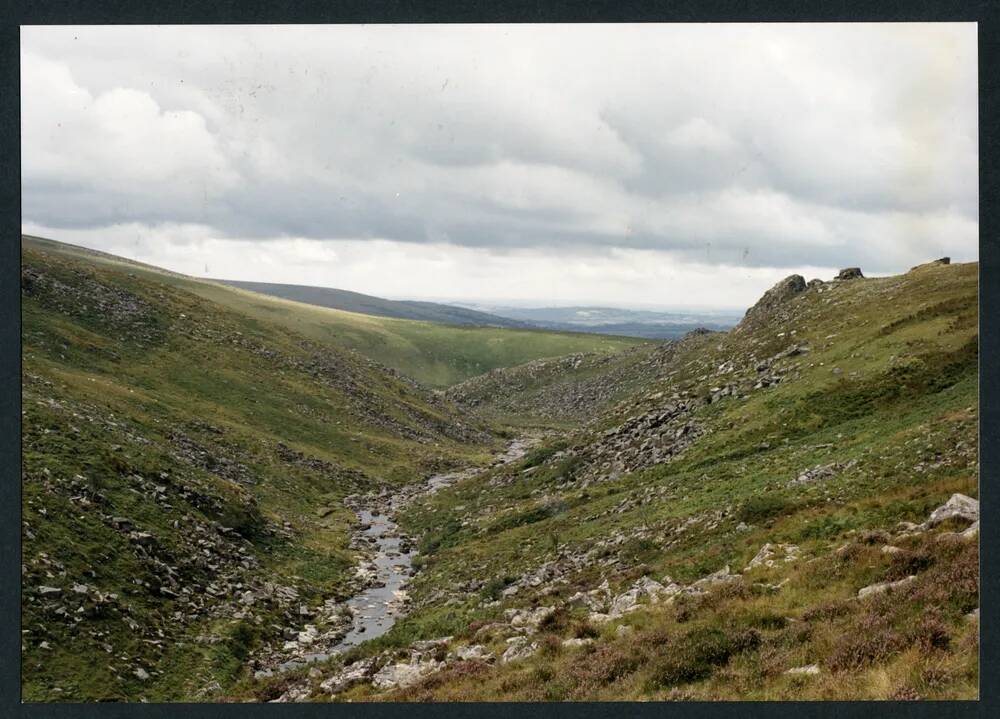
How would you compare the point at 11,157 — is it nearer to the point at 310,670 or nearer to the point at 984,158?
the point at 310,670

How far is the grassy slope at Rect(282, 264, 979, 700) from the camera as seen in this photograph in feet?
48.3

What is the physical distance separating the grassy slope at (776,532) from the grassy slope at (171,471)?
7.48m

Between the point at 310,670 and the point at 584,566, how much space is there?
10.9 m

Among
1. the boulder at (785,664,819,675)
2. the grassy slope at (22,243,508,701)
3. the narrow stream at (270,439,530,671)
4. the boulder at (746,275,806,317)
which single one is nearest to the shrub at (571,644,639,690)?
the boulder at (785,664,819,675)

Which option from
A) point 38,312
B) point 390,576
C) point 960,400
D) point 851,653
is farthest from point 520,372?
point 851,653

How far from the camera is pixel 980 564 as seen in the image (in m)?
16.3

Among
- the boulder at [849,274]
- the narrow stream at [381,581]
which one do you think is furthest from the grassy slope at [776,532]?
the boulder at [849,274]

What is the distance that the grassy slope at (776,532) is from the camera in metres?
14.7

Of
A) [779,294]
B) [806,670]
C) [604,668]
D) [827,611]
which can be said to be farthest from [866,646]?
[779,294]

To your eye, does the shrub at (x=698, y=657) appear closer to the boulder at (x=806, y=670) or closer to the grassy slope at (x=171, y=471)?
the boulder at (x=806, y=670)

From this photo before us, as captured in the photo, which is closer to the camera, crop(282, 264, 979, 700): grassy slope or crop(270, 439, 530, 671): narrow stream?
crop(282, 264, 979, 700): grassy slope

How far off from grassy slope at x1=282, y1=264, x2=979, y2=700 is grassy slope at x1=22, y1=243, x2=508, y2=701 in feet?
24.5

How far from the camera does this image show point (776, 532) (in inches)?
841

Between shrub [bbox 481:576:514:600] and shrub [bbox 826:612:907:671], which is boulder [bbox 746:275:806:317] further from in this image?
shrub [bbox 826:612:907:671]
